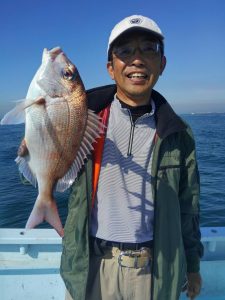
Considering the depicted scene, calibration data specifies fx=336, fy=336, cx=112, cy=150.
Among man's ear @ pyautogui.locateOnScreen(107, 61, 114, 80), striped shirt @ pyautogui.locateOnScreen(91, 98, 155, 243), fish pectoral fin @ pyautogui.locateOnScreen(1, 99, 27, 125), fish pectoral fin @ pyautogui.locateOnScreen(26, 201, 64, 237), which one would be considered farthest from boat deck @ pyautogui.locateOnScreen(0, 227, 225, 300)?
fish pectoral fin @ pyautogui.locateOnScreen(1, 99, 27, 125)

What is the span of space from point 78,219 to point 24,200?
23.4 feet

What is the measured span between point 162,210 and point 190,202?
350mm

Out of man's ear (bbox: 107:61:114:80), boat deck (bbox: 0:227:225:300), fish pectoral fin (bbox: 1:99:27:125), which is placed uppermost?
man's ear (bbox: 107:61:114:80)

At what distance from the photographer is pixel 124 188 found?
2.38m

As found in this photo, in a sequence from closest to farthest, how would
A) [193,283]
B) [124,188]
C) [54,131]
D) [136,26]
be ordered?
1. [54,131]
2. [136,26]
3. [124,188]
4. [193,283]

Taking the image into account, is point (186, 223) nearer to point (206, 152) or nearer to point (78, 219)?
point (78, 219)

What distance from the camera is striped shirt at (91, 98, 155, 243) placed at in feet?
7.82

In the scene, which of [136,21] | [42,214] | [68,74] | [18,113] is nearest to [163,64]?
[136,21]

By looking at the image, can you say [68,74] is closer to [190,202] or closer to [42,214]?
[42,214]

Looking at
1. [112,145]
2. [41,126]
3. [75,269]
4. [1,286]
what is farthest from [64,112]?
[1,286]

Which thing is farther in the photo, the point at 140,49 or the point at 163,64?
the point at 163,64

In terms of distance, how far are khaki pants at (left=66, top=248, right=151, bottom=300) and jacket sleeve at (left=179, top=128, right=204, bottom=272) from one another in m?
0.45

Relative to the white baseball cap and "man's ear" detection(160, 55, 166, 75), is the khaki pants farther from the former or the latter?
the white baseball cap

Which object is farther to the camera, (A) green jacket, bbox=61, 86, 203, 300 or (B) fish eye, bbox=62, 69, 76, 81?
(A) green jacket, bbox=61, 86, 203, 300
